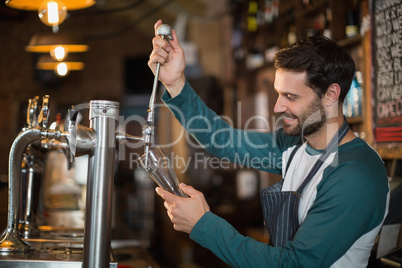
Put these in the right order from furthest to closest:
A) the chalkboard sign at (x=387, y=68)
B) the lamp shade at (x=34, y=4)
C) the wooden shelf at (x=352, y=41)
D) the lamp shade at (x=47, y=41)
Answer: the lamp shade at (x=47, y=41), the wooden shelf at (x=352, y=41), the chalkboard sign at (x=387, y=68), the lamp shade at (x=34, y=4)

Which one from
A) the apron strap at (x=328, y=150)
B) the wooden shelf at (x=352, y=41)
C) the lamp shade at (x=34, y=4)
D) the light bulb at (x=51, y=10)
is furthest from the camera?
the wooden shelf at (x=352, y=41)

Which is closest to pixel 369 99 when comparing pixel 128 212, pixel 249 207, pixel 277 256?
pixel 277 256

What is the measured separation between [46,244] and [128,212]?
191 inches

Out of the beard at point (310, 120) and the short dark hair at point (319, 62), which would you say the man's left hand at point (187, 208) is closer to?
the beard at point (310, 120)

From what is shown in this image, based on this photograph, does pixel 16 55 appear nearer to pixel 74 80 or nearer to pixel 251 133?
pixel 74 80

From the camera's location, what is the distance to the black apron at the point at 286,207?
4.46 feet

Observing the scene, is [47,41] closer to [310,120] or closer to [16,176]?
[16,176]

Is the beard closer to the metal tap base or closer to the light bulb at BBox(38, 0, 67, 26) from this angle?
the metal tap base

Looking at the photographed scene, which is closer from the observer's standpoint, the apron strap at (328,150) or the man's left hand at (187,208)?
the man's left hand at (187,208)

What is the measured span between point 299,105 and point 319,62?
149 mm

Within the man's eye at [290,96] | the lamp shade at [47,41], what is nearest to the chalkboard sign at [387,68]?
the man's eye at [290,96]

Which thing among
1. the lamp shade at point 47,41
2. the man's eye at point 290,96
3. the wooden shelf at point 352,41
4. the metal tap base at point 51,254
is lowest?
the metal tap base at point 51,254

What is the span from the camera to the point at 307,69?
55.5 inches

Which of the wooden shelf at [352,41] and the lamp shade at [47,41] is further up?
the lamp shade at [47,41]
